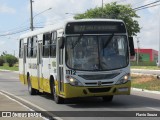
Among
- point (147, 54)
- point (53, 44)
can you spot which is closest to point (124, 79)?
point (53, 44)

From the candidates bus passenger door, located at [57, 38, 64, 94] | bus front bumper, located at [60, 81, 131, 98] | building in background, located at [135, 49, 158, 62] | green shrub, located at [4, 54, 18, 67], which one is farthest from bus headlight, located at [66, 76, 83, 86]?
building in background, located at [135, 49, 158, 62]

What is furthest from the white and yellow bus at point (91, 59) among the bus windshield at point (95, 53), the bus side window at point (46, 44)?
the bus side window at point (46, 44)

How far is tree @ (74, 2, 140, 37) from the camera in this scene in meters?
42.7

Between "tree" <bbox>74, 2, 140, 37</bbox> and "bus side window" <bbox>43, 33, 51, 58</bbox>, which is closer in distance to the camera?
"bus side window" <bbox>43, 33, 51, 58</bbox>

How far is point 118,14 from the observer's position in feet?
148

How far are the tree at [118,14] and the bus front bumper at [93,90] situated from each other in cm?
2531

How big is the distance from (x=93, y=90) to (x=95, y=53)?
1290 millimetres

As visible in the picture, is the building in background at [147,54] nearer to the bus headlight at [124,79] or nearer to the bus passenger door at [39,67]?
the bus passenger door at [39,67]

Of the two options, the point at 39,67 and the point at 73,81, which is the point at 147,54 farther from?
the point at 73,81

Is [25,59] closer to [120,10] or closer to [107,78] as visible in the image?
[107,78]

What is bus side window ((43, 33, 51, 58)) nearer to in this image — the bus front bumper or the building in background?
the bus front bumper

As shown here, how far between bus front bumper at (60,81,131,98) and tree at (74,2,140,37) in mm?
25311

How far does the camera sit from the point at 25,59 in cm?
2461

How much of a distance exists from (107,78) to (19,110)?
319 centimetres
